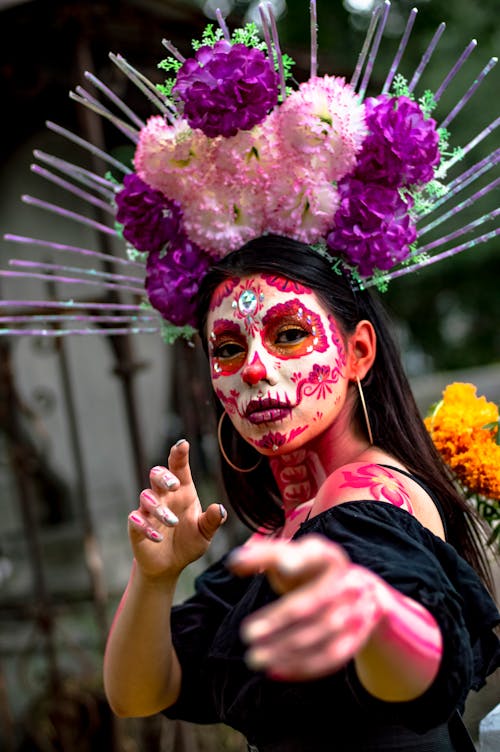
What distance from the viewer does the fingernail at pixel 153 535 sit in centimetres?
185

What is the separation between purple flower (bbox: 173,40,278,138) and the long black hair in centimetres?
26

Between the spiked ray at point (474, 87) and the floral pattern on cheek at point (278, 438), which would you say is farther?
the spiked ray at point (474, 87)

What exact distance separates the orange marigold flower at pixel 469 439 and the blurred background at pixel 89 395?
56 cm

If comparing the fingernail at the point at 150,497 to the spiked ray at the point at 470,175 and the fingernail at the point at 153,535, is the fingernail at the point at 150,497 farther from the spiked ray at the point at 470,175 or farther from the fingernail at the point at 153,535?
the spiked ray at the point at 470,175

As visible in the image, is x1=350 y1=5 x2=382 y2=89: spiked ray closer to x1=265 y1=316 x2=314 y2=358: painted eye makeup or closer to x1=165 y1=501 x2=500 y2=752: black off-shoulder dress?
x1=265 y1=316 x2=314 y2=358: painted eye makeup

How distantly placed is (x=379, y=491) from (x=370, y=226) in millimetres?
576

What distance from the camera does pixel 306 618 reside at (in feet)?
3.45

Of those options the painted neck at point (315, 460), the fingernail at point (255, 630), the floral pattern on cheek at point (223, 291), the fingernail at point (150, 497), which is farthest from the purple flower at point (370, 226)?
the fingernail at point (255, 630)

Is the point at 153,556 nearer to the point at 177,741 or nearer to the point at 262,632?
the point at 262,632

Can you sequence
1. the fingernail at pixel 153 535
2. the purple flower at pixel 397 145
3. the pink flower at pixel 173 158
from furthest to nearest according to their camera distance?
the pink flower at pixel 173 158 < the purple flower at pixel 397 145 < the fingernail at pixel 153 535

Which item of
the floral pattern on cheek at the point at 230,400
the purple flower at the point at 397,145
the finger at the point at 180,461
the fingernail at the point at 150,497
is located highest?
the purple flower at the point at 397,145

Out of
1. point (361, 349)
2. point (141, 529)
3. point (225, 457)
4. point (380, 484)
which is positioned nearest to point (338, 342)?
point (361, 349)

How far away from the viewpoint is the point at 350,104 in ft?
6.51

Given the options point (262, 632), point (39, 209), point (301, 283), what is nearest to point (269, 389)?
point (301, 283)
